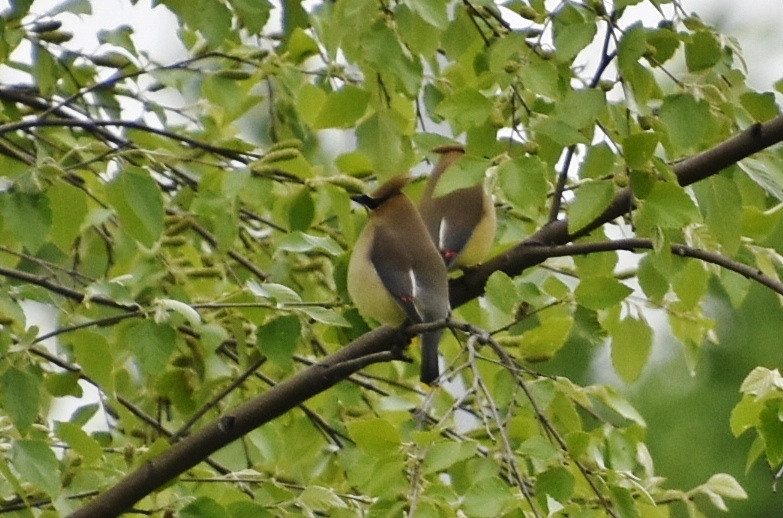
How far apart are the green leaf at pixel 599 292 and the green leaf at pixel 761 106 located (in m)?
0.45

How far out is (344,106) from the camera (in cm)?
343

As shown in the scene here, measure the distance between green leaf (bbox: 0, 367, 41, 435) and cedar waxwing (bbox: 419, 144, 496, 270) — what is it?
1649 mm

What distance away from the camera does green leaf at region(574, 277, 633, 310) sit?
2775mm

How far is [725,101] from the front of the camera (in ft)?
9.64

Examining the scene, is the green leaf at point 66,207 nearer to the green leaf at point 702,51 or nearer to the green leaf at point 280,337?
the green leaf at point 280,337

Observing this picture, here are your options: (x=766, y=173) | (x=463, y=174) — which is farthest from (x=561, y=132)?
(x=766, y=173)

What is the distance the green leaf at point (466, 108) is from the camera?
271 cm

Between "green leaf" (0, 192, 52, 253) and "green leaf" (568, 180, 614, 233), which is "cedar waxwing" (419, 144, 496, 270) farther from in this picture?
"green leaf" (568, 180, 614, 233)

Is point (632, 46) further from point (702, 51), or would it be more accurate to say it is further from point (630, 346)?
point (630, 346)

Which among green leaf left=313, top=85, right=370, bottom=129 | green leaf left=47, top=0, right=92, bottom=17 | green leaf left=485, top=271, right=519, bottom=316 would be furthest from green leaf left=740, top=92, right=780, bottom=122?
green leaf left=47, top=0, right=92, bottom=17

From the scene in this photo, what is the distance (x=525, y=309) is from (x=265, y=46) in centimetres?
188

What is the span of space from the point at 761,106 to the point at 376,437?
1.12 metres

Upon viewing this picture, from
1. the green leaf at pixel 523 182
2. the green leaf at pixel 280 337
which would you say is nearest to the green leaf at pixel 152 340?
the green leaf at pixel 280 337

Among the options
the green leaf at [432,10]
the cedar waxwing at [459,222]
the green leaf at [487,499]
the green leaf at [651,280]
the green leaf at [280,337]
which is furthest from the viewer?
the cedar waxwing at [459,222]
